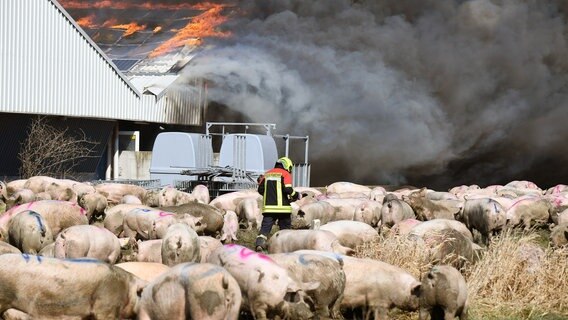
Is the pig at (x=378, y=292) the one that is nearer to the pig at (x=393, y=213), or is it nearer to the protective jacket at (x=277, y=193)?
the protective jacket at (x=277, y=193)

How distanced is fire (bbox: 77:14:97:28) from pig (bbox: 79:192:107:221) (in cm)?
2990

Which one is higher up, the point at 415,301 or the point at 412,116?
the point at 412,116

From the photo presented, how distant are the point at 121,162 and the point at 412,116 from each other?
45.8 ft

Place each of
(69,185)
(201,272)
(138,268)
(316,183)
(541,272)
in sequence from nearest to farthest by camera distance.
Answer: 1. (201,272)
2. (138,268)
3. (541,272)
4. (69,185)
5. (316,183)

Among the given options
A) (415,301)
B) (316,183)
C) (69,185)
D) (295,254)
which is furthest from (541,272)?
(316,183)

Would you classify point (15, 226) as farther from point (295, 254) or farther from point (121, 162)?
point (121, 162)

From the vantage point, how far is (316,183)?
42281 mm

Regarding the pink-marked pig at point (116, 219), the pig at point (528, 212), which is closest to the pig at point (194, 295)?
the pink-marked pig at point (116, 219)

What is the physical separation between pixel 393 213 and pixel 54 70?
19603 millimetres

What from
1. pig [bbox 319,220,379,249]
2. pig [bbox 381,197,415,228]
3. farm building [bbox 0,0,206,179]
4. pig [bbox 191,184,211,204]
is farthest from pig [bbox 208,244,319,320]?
farm building [bbox 0,0,206,179]

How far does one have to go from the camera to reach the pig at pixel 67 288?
10.4 metres

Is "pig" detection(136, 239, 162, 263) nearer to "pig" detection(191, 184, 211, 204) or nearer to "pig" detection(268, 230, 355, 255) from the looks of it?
"pig" detection(268, 230, 355, 255)

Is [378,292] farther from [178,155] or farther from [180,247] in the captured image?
[178,155]

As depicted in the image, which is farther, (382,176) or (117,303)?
(382,176)
